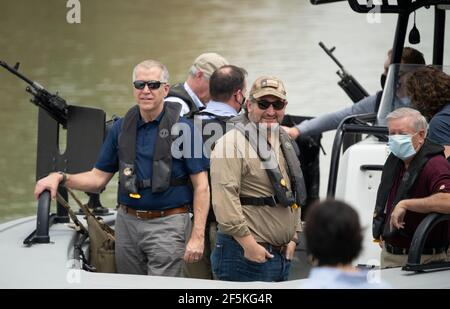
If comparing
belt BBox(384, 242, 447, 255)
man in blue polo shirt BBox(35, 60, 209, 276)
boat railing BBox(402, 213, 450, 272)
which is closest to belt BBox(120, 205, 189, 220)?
man in blue polo shirt BBox(35, 60, 209, 276)

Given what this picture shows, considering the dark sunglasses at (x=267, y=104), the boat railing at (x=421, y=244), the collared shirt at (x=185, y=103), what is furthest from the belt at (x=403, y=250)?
the collared shirt at (x=185, y=103)

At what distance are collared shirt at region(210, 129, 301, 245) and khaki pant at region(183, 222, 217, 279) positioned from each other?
620 millimetres

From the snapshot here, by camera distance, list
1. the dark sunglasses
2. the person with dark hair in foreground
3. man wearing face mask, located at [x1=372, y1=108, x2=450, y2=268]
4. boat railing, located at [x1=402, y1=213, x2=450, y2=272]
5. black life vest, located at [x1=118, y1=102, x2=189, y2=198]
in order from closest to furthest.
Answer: the person with dark hair in foreground < boat railing, located at [x1=402, y1=213, x2=450, y2=272] < man wearing face mask, located at [x1=372, y1=108, x2=450, y2=268] < the dark sunglasses < black life vest, located at [x1=118, y1=102, x2=189, y2=198]

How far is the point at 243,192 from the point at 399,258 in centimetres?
69

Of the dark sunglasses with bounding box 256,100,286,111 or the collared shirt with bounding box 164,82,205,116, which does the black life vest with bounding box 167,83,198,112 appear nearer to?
the collared shirt with bounding box 164,82,205,116

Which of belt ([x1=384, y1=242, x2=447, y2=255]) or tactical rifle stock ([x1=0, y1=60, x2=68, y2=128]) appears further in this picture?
tactical rifle stock ([x1=0, y1=60, x2=68, y2=128])

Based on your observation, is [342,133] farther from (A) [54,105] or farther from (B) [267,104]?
(A) [54,105]

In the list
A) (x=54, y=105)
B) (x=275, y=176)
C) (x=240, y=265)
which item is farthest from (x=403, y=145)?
(x=54, y=105)

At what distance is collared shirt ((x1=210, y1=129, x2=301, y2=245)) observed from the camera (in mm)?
5512

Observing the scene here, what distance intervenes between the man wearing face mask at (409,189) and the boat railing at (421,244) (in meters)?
0.04

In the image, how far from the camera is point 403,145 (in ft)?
17.8
